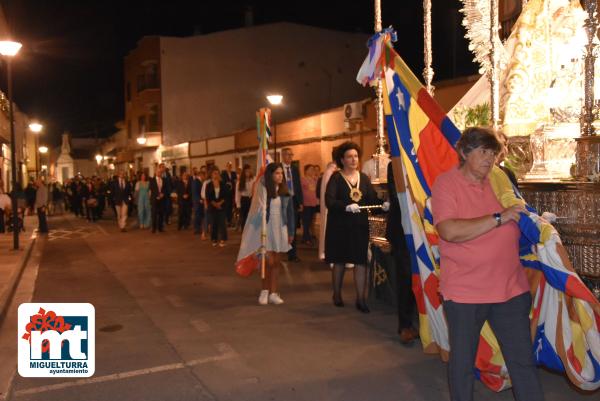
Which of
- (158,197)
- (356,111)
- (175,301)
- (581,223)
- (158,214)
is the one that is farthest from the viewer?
(356,111)

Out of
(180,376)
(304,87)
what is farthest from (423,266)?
(304,87)

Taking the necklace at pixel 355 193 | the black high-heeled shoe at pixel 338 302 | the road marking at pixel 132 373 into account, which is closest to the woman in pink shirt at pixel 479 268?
the road marking at pixel 132 373

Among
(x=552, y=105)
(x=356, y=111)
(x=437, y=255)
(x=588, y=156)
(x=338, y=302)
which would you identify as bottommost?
(x=338, y=302)

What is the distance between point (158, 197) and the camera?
56.4 ft

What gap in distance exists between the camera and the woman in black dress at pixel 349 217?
22.0 feet

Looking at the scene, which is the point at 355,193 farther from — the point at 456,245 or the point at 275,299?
the point at 456,245

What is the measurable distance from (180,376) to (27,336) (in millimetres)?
1658

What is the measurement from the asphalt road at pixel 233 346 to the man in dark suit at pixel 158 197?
6.99 meters

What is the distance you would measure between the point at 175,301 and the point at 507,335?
17.3 ft

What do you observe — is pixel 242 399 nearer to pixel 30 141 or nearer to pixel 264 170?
pixel 264 170

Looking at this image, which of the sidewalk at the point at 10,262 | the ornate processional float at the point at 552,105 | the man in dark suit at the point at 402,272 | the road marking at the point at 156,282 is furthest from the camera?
the road marking at the point at 156,282

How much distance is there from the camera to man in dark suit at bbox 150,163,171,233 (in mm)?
17094

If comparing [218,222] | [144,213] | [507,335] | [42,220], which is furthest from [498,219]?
[42,220]

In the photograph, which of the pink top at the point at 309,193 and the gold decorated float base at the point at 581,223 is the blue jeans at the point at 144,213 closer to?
the pink top at the point at 309,193
